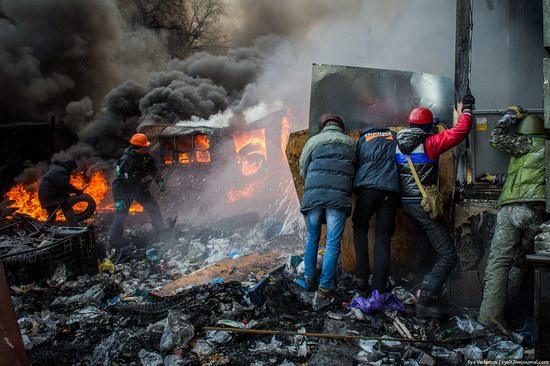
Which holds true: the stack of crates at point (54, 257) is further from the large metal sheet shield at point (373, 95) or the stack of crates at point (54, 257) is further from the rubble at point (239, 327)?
the large metal sheet shield at point (373, 95)

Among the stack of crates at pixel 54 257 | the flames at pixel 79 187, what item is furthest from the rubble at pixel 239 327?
the flames at pixel 79 187

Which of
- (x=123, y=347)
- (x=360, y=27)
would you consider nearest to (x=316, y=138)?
(x=123, y=347)

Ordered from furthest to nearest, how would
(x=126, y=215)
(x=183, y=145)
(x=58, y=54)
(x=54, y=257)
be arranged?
1. (x=58, y=54)
2. (x=183, y=145)
3. (x=126, y=215)
4. (x=54, y=257)

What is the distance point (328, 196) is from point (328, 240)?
19.3 inches

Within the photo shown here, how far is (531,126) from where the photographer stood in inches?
130

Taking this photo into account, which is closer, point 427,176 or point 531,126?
point 531,126

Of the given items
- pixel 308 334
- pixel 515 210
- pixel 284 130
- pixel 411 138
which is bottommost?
pixel 308 334

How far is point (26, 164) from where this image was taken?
1401 centimetres

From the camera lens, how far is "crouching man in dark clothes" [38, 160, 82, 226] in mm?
7242

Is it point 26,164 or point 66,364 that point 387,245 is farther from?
point 26,164

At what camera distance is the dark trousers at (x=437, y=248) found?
3574 millimetres

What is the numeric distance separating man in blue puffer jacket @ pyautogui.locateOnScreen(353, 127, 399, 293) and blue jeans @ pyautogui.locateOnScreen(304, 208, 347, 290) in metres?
0.23

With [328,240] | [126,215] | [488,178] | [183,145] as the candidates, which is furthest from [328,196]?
[183,145]

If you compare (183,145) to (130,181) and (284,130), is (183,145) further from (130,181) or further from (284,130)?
(130,181)
